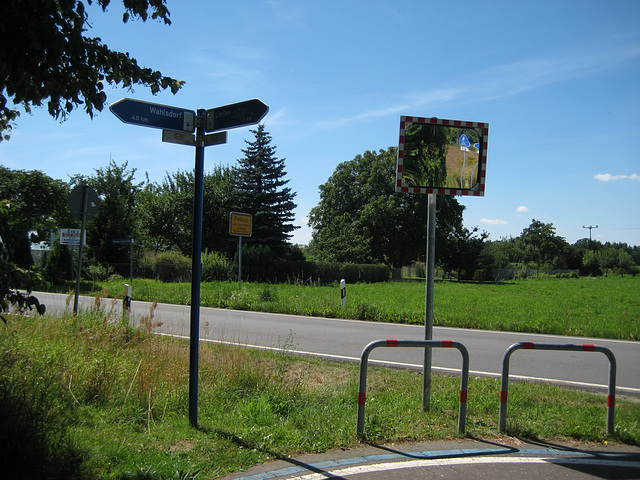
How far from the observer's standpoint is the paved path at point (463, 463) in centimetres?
393

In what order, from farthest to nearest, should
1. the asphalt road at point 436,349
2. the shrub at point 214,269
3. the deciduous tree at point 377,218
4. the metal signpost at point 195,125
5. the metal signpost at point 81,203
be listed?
1. the deciduous tree at point 377,218
2. the shrub at point 214,269
3. the metal signpost at point 81,203
4. the asphalt road at point 436,349
5. the metal signpost at point 195,125

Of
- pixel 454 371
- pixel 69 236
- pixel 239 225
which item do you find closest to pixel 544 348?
pixel 454 371

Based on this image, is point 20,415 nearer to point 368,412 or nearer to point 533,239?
point 368,412

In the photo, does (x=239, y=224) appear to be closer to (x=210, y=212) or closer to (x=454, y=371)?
(x=454, y=371)

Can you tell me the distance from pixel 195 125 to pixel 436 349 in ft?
22.9

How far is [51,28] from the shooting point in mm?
3799

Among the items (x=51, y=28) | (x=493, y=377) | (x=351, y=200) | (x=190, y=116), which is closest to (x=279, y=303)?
(x=493, y=377)

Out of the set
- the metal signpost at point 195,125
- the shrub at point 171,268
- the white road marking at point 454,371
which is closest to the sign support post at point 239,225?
the shrub at point 171,268

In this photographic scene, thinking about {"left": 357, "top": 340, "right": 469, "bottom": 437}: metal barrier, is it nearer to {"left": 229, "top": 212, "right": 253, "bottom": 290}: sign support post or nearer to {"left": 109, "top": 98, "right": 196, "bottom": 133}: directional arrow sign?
{"left": 109, "top": 98, "right": 196, "bottom": 133}: directional arrow sign

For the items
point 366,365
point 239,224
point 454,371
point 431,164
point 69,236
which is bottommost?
point 454,371

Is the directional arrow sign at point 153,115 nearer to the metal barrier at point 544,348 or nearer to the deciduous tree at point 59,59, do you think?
the deciduous tree at point 59,59

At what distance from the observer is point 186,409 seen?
5316mm

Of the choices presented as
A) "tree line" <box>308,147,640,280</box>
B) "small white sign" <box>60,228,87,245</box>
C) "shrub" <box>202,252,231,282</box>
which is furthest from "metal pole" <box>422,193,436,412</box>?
"tree line" <box>308,147,640,280</box>

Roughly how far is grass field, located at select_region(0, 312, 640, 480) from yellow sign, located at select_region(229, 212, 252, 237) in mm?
13163
